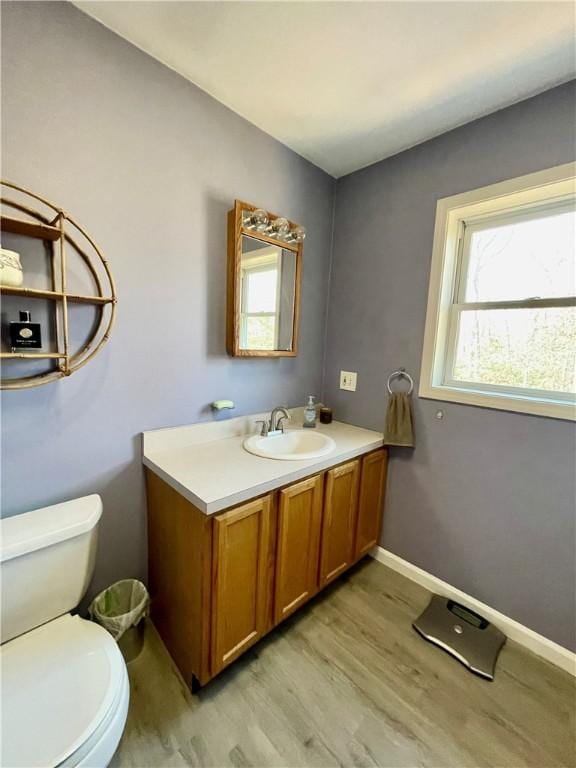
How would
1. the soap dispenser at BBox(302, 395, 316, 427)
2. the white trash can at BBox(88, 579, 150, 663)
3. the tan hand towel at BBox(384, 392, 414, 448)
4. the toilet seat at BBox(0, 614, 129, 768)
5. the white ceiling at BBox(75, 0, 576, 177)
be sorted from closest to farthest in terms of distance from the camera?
the toilet seat at BBox(0, 614, 129, 768)
the white ceiling at BBox(75, 0, 576, 177)
the white trash can at BBox(88, 579, 150, 663)
the tan hand towel at BBox(384, 392, 414, 448)
the soap dispenser at BBox(302, 395, 316, 427)

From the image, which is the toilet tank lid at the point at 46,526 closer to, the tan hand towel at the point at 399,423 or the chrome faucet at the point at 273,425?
the chrome faucet at the point at 273,425

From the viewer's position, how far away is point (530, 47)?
3.64 ft

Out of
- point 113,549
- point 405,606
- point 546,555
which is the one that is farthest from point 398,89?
point 405,606

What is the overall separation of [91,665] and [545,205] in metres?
2.41

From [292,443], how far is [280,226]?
1.19 meters

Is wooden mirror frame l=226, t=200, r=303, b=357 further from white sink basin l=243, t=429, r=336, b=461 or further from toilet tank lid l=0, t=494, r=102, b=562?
toilet tank lid l=0, t=494, r=102, b=562

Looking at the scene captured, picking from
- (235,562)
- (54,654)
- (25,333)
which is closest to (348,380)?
(235,562)

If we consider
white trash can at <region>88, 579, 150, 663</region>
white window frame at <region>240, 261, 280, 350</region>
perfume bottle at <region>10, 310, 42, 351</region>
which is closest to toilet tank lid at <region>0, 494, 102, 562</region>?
white trash can at <region>88, 579, 150, 663</region>

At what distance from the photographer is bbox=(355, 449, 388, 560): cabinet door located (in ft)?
5.71

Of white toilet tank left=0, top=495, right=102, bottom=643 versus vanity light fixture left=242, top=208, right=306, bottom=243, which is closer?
white toilet tank left=0, top=495, right=102, bottom=643

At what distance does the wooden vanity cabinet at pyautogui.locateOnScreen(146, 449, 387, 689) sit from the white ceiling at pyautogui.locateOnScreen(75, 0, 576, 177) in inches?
66.9

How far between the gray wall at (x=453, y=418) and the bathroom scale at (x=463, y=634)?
122 millimetres

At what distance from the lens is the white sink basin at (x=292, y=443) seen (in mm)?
1521

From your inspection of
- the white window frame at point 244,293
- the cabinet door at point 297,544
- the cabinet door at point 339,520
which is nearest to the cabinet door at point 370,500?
the cabinet door at point 339,520
